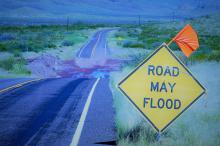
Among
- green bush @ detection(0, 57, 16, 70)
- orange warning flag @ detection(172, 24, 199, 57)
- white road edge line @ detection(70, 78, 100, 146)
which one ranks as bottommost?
white road edge line @ detection(70, 78, 100, 146)

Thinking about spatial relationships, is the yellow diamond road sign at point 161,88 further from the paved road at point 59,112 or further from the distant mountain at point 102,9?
the distant mountain at point 102,9

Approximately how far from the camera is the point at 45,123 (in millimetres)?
9422

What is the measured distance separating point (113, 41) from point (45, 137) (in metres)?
6.01

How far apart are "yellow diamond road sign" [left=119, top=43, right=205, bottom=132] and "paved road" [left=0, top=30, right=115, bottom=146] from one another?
924 millimetres

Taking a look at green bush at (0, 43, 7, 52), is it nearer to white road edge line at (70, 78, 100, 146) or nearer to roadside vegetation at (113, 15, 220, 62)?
white road edge line at (70, 78, 100, 146)

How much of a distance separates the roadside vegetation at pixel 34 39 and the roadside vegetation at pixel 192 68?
1302 mm

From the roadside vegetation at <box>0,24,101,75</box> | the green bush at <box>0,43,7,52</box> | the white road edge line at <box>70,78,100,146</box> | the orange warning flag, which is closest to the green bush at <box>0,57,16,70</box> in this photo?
the roadside vegetation at <box>0,24,101,75</box>

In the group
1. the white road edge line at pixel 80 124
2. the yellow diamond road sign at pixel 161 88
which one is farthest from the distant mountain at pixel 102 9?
the yellow diamond road sign at pixel 161 88

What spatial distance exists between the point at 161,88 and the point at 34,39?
6.49 metres

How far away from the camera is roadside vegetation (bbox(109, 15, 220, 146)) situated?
28.0ft

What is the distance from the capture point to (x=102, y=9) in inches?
559

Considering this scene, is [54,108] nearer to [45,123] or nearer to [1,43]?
[45,123]

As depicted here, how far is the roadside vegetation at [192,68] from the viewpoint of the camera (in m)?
8.55

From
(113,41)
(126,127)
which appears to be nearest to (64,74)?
(113,41)
